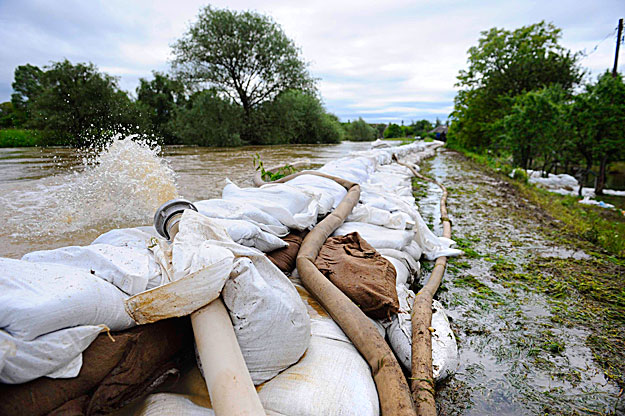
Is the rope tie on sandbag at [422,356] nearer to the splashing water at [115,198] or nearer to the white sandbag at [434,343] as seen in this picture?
the white sandbag at [434,343]

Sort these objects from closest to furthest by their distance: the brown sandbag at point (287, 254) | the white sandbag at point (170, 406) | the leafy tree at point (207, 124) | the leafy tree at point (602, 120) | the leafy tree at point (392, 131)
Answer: the white sandbag at point (170, 406) < the brown sandbag at point (287, 254) < the leafy tree at point (602, 120) < the leafy tree at point (207, 124) < the leafy tree at point (392, 131)

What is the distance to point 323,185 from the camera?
134 inches

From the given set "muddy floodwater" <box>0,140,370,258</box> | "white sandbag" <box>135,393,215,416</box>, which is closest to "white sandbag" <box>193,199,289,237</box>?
"white sandbag" <box>135,393,215,416</box>

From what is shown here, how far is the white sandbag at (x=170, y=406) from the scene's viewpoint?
1.04 metres

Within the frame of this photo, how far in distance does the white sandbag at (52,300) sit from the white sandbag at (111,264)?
0.20 ft

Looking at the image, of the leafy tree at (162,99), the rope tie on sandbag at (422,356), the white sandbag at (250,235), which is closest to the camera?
the rope tie on sandbag at (422,356)

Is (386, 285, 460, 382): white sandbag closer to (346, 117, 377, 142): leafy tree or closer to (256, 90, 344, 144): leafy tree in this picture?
(256, 90, 344, 144): leafy tree

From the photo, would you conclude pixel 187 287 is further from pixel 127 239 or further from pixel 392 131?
pixel 392 131

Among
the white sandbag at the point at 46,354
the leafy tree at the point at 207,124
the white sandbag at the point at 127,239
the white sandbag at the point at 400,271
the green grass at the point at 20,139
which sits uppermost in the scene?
the leafy tree at the point at 207,124

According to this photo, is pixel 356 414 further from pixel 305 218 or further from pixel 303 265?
pixel 305 218

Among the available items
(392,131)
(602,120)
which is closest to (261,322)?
(602,120)

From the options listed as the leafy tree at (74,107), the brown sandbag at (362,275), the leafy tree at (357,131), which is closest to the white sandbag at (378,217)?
the brown sandbag at (362,275)

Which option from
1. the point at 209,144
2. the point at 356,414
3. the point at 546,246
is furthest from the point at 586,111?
the point at 209,144

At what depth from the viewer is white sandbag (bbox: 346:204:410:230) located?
9.48 ft
